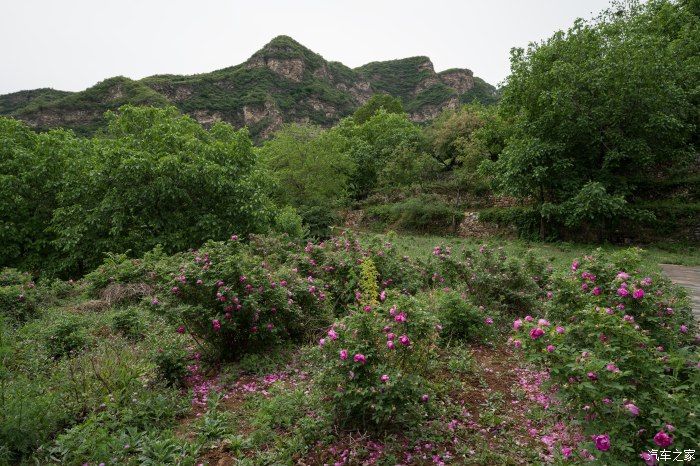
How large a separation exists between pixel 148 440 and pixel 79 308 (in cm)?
577

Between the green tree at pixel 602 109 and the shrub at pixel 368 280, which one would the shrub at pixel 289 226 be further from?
the green tree at pixel 602 109

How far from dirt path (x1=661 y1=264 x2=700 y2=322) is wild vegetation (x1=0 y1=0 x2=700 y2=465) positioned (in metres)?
1.40

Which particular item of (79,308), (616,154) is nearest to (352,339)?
(79,308)

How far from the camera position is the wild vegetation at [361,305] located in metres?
2.88

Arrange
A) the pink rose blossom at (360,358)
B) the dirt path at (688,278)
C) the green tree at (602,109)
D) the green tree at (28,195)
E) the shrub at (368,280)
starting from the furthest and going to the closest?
the green tree at (602,109), the green tree at (28,195), the dirt path at (688,278), the shrub at (368,280), the pink rose blossom at (360,358)

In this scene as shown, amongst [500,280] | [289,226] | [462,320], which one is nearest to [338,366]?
[462,320]

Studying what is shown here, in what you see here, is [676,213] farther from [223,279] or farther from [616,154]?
[223,279]

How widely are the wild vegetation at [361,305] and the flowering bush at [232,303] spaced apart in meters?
0.03

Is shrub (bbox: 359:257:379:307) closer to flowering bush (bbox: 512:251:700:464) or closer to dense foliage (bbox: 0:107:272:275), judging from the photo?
flowering bush (bbox: 512:251:700:464)

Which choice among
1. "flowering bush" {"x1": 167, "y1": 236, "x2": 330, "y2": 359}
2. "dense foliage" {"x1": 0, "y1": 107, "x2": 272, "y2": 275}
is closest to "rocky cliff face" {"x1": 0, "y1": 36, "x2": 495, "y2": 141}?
"dense foliage" {"x1": 0, "y1": 107, "x2": 272, "y2": 275}

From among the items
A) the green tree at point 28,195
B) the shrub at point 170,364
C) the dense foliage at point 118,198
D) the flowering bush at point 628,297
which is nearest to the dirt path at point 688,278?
the flowering bush at point 628,297

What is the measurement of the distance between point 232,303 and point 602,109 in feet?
51.5

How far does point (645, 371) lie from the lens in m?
2.32

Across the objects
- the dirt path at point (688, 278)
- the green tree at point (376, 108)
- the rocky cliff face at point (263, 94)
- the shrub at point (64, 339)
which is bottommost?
the dirt path at point (688, 278)
